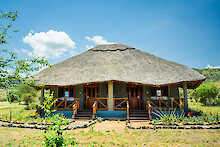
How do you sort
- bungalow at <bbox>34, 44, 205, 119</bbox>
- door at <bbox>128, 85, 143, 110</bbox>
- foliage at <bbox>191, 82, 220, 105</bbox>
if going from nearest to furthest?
1. bungalow at <bbox>34, 44, 205, 119</bbox>
2. door at <bbox>128, 85, 143, 110</bbox>
3. foliage at <bbox>191, 82, 220, 105</bbox>

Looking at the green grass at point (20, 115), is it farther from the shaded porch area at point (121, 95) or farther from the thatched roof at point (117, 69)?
the thatched roof at point (117, 69)

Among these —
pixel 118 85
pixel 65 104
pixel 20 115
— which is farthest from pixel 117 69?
pixel 20 115

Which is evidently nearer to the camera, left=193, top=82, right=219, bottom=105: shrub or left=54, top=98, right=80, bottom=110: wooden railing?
left=54, top=98, right=80, bottom=110: wooden railing

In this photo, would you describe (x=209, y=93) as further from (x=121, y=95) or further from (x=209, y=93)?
(x=121, y=95)

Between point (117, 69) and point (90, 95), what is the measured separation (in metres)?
3.66

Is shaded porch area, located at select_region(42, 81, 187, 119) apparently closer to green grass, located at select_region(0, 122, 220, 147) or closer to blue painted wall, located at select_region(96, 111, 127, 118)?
blue painted wall, located at select_region(96, 111, 127, 118)

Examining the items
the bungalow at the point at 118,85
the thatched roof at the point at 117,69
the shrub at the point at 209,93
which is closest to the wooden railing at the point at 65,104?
the bungalow at the point at 118,85

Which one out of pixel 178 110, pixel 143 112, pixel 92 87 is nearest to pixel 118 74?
pixel 92 87

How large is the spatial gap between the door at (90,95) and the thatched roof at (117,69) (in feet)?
4.72

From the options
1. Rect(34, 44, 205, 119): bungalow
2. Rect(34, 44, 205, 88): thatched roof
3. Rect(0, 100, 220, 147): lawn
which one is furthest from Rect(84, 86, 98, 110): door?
Rect(0, 100, 220, 147): lawn

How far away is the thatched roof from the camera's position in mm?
13946

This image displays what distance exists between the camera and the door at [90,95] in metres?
15.2

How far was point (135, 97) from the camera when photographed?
50.1 ft

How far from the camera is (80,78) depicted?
14648 mm
